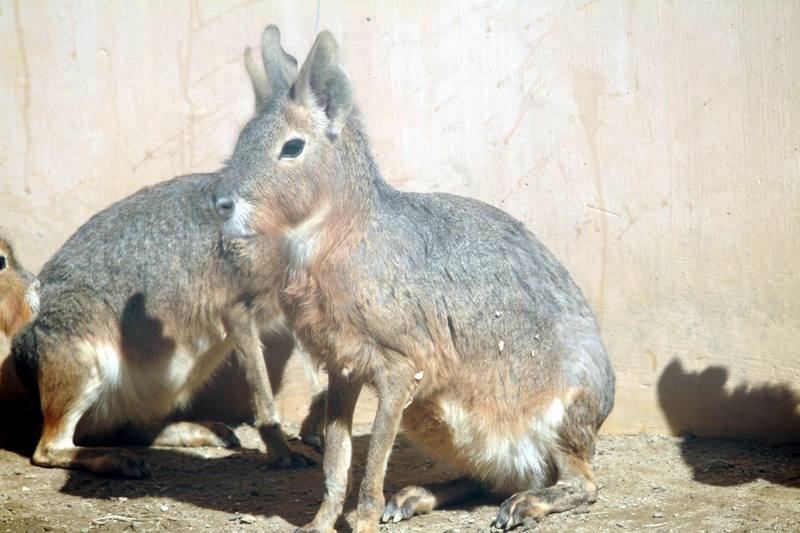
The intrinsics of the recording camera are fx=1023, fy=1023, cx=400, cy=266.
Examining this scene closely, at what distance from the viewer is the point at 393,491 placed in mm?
5598

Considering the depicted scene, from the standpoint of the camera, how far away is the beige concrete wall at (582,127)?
577 cm

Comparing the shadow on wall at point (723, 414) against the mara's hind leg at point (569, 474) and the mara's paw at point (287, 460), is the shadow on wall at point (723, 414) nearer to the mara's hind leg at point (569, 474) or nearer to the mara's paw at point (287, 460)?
the mara's hind leg at point (569, 474)

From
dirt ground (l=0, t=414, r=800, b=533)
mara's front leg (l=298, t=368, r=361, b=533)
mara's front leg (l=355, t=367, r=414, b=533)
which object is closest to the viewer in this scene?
mara's front leg (l=355, t=367, r=414, b=533)

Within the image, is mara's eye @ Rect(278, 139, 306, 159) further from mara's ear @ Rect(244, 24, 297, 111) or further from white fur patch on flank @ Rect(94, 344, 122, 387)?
white fur patch on flank @ Rect(94, 344, 122, 387)

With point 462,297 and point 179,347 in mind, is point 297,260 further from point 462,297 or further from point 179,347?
point 179,347

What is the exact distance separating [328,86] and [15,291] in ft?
8.41

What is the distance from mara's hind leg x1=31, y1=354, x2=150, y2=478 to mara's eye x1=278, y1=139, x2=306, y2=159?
218 cm

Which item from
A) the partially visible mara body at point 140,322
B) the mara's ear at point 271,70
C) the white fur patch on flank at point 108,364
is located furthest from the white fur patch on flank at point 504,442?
the white fur patch on flank at point 108,364

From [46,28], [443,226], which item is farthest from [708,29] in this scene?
[46,28]

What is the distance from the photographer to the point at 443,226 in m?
5.23

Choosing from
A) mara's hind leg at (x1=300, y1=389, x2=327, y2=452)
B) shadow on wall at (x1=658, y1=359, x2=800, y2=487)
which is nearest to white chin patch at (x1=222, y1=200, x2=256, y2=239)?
mara's hind leg at (x1=300, y1=389, x2=327, y2=452)

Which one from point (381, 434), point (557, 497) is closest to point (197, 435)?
point (381, 434)

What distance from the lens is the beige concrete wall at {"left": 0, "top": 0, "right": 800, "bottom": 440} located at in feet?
18.9

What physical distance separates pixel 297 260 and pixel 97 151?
2.22 meters
